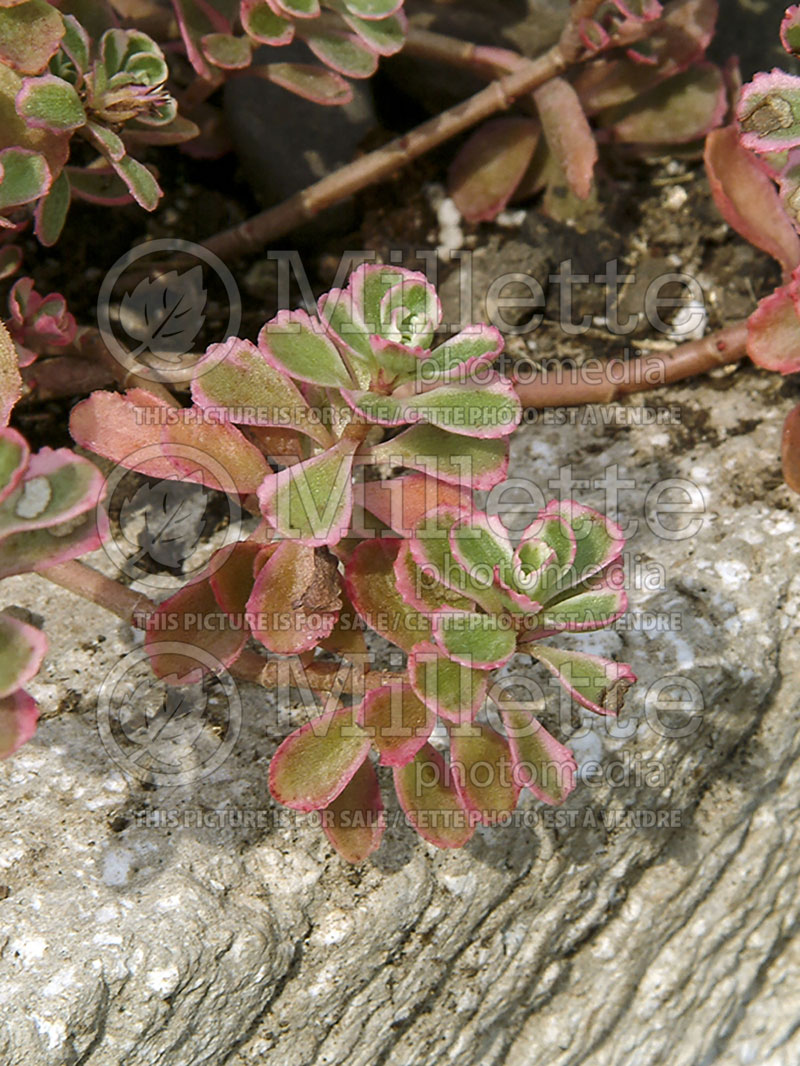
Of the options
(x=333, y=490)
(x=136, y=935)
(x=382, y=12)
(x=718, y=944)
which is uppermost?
(x=382, y=12)

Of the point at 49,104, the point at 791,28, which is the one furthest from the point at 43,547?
the point at 791,28

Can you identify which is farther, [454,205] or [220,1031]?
[454,205]

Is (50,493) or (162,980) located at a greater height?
(50,493)

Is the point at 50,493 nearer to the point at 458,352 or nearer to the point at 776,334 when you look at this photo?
the point at 458,352

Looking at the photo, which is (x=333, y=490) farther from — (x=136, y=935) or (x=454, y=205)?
(x=454, y=205)

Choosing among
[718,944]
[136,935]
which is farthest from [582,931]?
[136,935]

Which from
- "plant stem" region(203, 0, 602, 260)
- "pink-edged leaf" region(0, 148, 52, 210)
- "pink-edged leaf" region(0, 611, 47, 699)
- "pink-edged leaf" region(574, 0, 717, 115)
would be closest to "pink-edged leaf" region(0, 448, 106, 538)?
"pink-edged leaf" region(0, 611, 47, 699)
